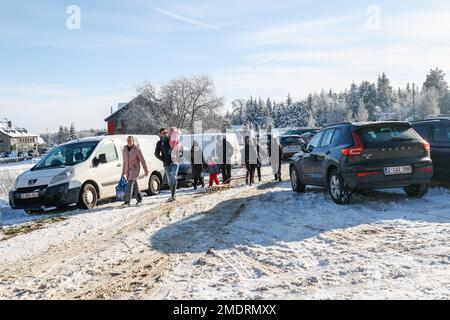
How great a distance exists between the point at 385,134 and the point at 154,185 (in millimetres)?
Result: 7623

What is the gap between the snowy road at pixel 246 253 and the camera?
15.0 ft

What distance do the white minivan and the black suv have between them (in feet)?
19.7

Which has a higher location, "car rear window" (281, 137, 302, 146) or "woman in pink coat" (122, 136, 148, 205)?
"car rear window" (281, 137, 302, 146)

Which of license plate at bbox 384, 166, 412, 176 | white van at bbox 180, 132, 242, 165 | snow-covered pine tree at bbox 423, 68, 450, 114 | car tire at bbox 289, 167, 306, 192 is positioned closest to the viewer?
license plate at bbox 384, 166, 412, 176

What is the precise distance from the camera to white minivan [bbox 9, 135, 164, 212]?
10.8m

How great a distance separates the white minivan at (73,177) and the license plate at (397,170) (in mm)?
7170

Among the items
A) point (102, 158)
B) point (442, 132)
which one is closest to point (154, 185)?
point (102, 158)

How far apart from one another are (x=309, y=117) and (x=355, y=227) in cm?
12068

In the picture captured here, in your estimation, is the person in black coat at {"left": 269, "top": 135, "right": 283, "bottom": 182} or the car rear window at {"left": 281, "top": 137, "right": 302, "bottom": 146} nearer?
the person in black coat at {"left": 269, "top": 135, "right": 283, "bottom": 182}

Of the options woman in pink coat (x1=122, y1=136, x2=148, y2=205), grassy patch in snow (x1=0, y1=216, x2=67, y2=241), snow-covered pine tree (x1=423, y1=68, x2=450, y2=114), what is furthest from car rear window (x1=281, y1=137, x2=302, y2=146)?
snow-covered pine tree (x1=423, y1=68, x2=450, y2=114)

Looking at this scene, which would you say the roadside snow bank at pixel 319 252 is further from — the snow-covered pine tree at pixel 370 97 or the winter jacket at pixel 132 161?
the snow-covered pine tree at pixel 370 97

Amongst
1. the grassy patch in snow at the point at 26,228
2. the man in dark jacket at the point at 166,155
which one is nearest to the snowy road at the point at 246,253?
the grassy patch in snow at the point at 26,228

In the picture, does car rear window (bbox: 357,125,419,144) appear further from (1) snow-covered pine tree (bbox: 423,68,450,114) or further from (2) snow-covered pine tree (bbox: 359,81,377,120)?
(2) snow-covered pine tree (bbox: 359,81,377,120)

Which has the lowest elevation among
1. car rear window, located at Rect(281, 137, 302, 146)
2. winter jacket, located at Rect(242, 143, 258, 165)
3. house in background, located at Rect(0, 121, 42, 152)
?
winter jacket, located at Rect(242, 143, 258, 165)
